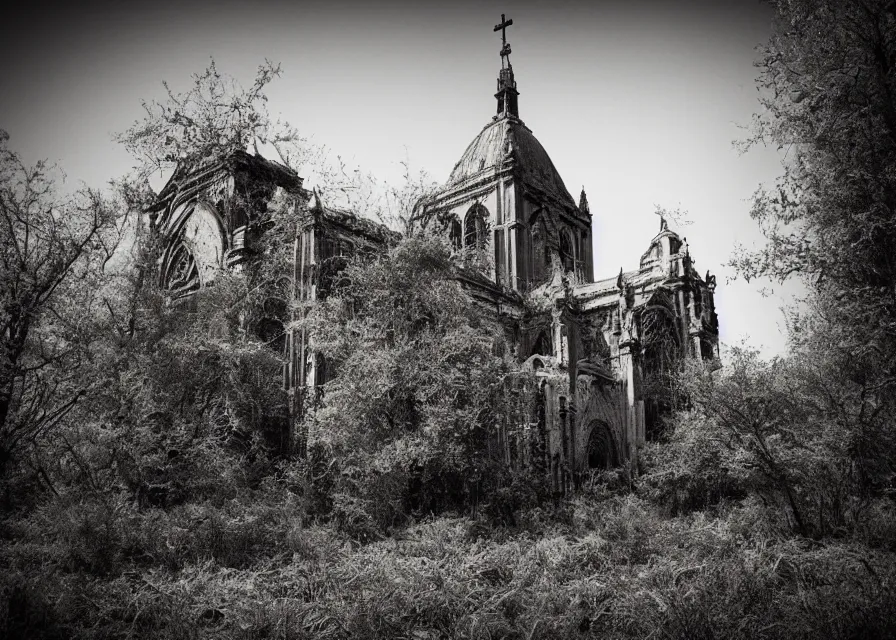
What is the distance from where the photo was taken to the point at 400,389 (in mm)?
17953

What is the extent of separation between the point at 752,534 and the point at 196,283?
19811 millimetres

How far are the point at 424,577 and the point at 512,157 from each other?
27.9m

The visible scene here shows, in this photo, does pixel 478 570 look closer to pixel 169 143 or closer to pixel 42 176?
pixel 42 176

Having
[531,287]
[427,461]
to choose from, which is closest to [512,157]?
[531,287]

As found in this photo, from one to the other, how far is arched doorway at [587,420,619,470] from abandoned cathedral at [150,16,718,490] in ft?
0.17

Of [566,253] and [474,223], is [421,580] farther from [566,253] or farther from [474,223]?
[566,253]

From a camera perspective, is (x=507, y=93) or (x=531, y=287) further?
(x=507, y=93)

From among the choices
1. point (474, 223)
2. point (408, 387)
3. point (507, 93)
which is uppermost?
point (507, 93)

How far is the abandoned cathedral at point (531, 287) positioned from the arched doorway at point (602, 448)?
53mm

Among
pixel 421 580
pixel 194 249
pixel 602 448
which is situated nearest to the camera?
pixel 421 580

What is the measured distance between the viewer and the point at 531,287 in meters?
35.6

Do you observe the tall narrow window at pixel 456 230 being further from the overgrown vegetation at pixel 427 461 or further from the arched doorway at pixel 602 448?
the overgrown vegetation at pixel 427 461

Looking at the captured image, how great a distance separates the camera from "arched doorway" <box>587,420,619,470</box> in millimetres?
26359

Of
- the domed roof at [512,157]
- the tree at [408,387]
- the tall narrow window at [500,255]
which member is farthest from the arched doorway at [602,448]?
the domed roof at [512,157]
